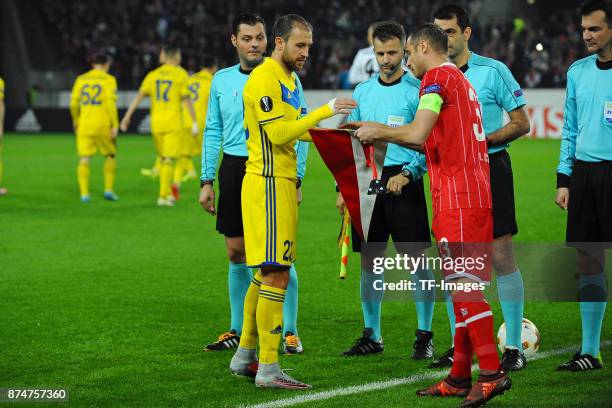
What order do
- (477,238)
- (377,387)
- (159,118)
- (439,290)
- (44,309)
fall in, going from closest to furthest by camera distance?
(477,238) → (377,387) → (439,290) → (44,309) → (159,118)

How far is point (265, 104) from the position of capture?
18.9 feet

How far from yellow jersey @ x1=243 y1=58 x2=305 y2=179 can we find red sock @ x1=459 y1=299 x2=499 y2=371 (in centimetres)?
134

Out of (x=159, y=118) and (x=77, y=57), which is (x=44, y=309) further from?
(x=77, y=57)

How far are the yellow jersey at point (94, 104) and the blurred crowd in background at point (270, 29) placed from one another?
17.3m

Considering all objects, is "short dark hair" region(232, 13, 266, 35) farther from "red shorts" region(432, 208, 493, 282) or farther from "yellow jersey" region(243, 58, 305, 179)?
"red shorts" region(432, 208, 493, 282)

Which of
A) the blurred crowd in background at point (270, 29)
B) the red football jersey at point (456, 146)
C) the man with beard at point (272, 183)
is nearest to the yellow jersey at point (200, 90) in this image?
the man with beard at point (272, 183)

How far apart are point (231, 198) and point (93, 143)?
9334 mm

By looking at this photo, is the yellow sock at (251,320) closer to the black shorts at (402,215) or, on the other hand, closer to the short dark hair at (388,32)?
the black shorts at (402,215)

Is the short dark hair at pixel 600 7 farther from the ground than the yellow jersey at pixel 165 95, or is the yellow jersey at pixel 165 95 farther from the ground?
the short dark hair at pixel 600 7

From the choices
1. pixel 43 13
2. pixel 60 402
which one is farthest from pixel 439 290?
pixel 43 13

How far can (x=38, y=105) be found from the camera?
37438mm

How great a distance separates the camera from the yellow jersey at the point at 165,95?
1566 cm

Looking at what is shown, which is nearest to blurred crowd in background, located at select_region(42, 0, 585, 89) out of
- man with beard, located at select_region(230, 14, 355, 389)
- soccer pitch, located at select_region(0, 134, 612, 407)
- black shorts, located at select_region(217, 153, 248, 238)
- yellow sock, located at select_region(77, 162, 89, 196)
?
yellow sock, located at select_region(77, 162, 89, 196)

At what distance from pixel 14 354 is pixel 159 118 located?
30.3 ft
